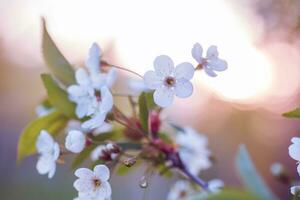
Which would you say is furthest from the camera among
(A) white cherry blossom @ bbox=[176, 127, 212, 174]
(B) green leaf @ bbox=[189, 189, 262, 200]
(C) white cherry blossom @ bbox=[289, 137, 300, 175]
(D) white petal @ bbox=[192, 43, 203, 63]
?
(A) white cherry blossom @ bbox=[176, 127, 212, 174]

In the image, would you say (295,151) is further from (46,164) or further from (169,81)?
(46,164)

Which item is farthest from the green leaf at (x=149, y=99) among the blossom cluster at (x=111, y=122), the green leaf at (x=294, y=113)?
the green leaf at (x=294, y=113)

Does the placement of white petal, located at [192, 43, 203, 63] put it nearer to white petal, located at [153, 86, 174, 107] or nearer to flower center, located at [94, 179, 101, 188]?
white petal, located at [153, 86, 174, 107]

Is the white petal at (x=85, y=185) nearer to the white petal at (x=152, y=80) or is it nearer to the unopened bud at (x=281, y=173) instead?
the white petal at (x=152, y=80)

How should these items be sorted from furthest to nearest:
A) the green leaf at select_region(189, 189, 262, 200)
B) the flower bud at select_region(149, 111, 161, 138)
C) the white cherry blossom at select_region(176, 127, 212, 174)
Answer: the white cherry blossom at select_region(176, 127, 212, 174) < the flower bud at select_region(149, 111, 161, 138) < the green leaf at select_region(189, 189, 262, 200)

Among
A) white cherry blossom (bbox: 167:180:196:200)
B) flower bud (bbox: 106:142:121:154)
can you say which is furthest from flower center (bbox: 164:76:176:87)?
white cherry blossom (bbox: 167:180:196:200)

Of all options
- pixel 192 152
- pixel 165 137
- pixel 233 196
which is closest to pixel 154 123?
pixel 165 137

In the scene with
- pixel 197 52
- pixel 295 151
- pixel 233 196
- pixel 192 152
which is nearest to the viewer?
pixel 233 196

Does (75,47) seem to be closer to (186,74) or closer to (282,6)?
(282,6)
